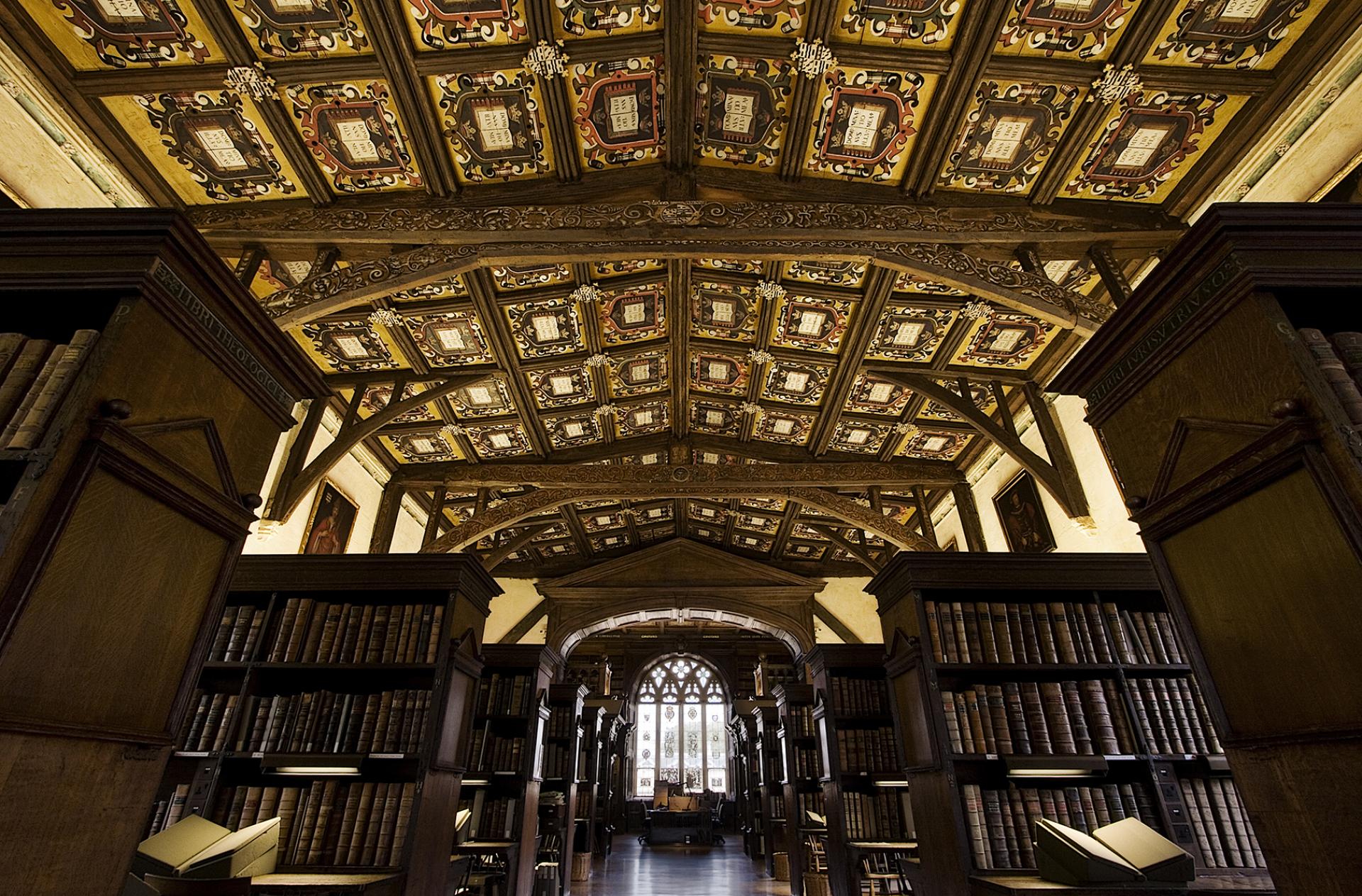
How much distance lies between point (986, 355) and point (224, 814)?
7.03 metres

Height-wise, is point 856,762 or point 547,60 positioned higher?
point 547,60

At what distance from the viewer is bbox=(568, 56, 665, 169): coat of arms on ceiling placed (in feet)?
15.5

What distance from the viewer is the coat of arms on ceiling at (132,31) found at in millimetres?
3852

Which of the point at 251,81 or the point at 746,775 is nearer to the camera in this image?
the point at 251,81

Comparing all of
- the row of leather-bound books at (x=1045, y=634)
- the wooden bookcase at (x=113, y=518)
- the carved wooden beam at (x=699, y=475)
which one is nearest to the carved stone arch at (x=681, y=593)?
the carved wooden beam at (x=699, y=475)

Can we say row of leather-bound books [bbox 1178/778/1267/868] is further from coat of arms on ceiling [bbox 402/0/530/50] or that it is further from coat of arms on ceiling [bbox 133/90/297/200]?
coat of arms on ceiling [bbox 133/90/297/200]

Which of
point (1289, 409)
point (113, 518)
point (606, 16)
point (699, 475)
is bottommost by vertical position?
point (113, 518)

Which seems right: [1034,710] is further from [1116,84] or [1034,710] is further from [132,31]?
[132,31]

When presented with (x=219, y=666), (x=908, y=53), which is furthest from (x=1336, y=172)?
(x=219, y=666)

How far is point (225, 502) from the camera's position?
1969mm

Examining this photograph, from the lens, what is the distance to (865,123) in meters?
4.89

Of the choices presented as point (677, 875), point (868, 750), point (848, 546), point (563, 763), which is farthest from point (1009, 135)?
point (677, 875)

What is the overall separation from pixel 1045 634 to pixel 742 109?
4.11 metres

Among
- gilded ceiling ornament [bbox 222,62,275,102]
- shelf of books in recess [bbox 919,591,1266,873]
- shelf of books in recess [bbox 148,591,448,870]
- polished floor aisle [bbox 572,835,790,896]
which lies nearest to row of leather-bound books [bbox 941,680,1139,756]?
shelf of books in recess [bbox 919,591,1266,873]
